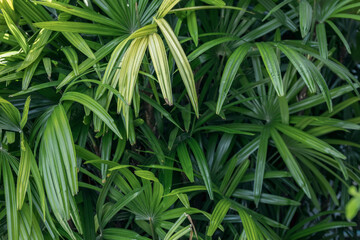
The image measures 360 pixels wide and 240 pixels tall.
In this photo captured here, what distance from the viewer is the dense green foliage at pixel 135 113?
80cm

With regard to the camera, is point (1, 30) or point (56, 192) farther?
point (1, 30)

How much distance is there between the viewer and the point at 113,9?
0.88 metres

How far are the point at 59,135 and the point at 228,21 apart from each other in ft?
1.98

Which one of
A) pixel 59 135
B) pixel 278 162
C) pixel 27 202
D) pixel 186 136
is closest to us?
pixel 59 135

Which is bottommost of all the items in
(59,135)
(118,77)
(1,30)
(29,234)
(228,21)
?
(29,234)

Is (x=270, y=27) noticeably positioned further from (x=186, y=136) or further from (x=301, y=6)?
(x=186, y=136)

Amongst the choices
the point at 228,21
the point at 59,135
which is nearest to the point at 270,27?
the point at 228,21

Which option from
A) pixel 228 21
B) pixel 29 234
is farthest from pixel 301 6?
pixel 29 234

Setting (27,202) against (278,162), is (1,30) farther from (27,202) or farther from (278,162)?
(278,162)

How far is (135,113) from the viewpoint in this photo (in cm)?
86

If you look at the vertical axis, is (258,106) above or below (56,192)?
above

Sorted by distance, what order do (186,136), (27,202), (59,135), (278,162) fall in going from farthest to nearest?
(278,162)
(186,136)
(27,202)
(59,135)

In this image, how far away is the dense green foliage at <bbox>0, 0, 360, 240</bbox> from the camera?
2.61ft

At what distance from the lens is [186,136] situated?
1026 mm
